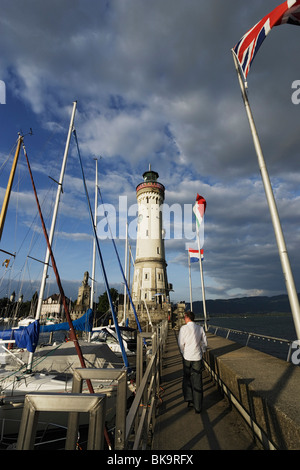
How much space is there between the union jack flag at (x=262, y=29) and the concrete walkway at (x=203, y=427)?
8.99 metres

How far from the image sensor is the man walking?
4936 mm

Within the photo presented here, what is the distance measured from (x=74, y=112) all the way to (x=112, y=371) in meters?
18.3

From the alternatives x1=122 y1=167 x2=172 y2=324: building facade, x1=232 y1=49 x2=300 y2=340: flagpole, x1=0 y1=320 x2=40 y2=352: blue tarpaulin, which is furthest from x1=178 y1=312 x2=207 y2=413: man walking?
x1=122 y1=167 x2=172 y2=324: building facade

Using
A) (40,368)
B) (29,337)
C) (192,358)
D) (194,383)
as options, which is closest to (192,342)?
(192,358)

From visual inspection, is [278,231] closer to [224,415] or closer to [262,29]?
[224,415]

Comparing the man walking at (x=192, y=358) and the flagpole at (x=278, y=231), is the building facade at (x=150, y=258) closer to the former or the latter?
the man walking at (x=192, y=358)

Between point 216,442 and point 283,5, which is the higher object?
point 283,5

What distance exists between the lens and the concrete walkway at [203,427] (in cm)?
366

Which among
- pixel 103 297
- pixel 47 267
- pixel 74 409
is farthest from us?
pixel 103 297

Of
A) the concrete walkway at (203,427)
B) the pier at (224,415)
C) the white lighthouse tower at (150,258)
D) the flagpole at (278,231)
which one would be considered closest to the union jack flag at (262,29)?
the flagpole at (278,231)

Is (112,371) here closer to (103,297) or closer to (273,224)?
(273,224)

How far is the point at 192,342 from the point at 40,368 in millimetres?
9849
